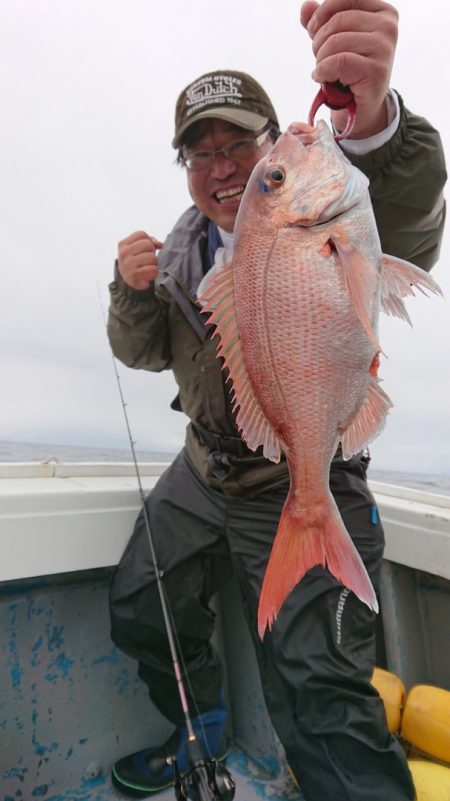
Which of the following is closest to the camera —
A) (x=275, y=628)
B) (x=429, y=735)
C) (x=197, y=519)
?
(x=275, y=628)

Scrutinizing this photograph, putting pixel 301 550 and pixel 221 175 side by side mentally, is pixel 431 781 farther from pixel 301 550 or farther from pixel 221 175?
pixel 221 175

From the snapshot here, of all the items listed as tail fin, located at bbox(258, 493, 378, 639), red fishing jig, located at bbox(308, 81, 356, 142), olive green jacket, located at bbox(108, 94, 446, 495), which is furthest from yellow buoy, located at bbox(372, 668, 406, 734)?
red fishing jig, located at bbox(308, 81, 356, 142)

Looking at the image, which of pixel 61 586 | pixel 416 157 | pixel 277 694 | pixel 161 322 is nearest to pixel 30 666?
pixel 61 586

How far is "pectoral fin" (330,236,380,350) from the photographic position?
1.06 m

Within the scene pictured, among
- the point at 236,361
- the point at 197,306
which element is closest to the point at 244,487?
the point at 197,306

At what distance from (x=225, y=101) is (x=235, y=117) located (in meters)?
0.07

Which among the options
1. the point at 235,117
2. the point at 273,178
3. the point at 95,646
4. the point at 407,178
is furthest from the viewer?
the point at 95,646

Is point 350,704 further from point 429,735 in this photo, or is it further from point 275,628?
point 429,735

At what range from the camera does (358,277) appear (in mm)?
1086

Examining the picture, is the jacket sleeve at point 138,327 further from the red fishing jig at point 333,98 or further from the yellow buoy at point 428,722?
the yellow buoy at point 428,722

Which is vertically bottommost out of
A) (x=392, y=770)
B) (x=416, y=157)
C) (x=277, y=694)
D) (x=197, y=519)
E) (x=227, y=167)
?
(x=392, y=770)

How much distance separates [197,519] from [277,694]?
0.65 m

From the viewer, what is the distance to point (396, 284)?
3.77ft

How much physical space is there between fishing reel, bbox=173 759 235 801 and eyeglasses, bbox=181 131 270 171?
1966mm
